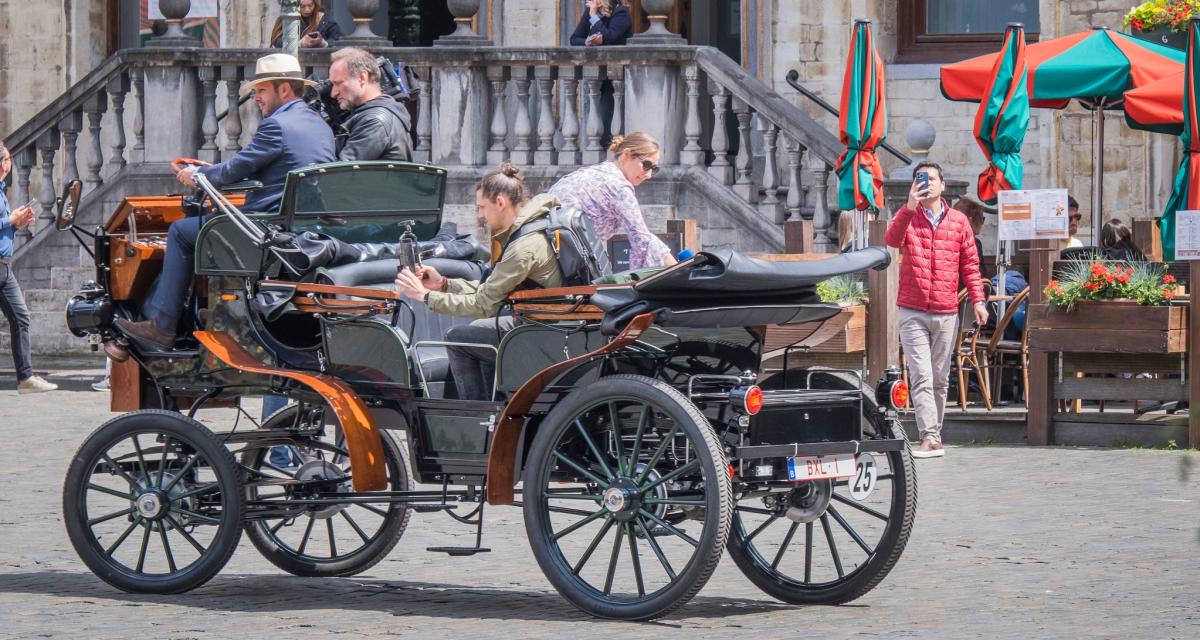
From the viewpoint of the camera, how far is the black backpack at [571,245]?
7262mm

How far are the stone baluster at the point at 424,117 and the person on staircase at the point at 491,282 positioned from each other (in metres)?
8.96

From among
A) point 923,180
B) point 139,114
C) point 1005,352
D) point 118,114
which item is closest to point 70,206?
point 923,180

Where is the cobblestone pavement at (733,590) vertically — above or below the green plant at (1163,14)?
below

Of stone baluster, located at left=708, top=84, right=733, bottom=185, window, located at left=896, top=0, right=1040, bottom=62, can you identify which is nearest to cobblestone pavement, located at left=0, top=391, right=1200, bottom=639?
stone baluster, located at left=708, top=84, right=733, bottom=185

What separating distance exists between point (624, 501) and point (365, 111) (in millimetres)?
3594

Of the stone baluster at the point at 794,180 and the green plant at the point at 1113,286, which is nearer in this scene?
the green plant at the point at 1113,286

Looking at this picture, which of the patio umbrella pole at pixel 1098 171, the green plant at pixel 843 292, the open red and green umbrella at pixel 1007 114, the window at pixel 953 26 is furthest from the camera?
the window at pixel 953 26

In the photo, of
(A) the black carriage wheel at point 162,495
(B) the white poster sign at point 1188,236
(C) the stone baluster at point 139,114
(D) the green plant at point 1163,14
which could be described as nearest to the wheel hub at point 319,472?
(A) the black carriage wheel at point 162,495

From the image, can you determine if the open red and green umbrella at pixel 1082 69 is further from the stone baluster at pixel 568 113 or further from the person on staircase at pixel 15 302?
the person on staircase at pixel 15 302

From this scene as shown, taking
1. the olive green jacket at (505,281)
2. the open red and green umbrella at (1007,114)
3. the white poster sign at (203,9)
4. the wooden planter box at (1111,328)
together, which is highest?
the white poster sign at (203,9)

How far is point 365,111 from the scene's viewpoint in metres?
9.60

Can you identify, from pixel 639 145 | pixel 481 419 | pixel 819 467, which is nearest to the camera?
pixel 819 467

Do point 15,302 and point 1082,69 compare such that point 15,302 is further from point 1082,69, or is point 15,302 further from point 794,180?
point 1082,69

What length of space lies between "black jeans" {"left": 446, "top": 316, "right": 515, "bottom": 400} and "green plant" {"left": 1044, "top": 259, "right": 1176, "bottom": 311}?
561 centimetres
